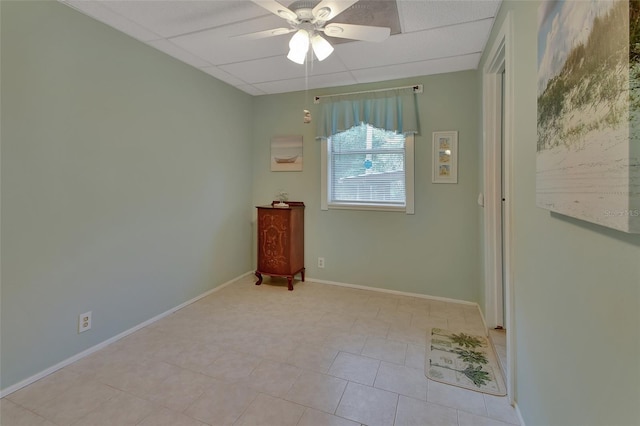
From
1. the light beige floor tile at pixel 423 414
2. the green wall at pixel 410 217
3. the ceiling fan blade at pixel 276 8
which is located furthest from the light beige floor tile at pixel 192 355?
the ceiling fan blade at pixel 276 8

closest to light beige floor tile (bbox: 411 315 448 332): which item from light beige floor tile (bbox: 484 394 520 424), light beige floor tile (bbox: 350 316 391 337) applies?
light beige floor tile (bbox: 350 316 391 337)

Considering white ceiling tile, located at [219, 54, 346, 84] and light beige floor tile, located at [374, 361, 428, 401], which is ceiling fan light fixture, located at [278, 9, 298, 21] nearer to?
white ceiling tile, located at [219, 54, 346, 84]

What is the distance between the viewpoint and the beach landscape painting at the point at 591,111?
64 cm

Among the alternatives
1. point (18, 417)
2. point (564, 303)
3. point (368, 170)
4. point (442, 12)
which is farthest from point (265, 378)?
point (442, 12)

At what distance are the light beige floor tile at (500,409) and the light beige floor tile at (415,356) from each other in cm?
42

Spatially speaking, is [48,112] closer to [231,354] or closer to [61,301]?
[61,301]

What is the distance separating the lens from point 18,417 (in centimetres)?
156

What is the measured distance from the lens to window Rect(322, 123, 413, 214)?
333 centimetres

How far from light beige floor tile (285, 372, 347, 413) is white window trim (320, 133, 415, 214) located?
6.43ft

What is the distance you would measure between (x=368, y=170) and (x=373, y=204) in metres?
0.41

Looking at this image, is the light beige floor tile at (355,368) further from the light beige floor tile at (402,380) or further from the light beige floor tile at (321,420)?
the light beige floor tile at (321,420)

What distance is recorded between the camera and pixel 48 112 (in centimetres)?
189

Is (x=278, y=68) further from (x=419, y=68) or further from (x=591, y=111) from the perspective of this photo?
(x=591, y=111)

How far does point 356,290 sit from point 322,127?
1981 mm
